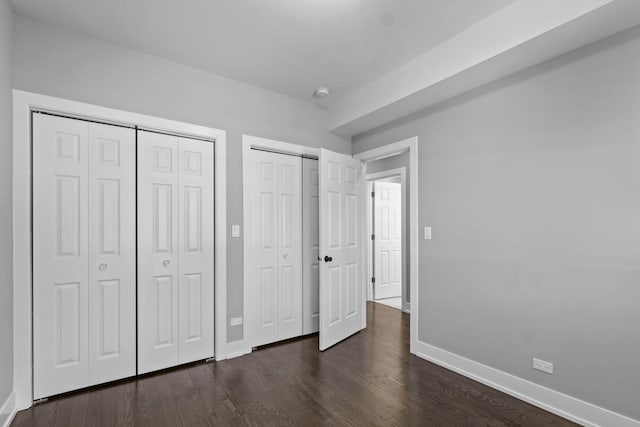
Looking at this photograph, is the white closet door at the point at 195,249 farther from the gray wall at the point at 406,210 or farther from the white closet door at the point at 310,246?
the gray wall at the point at 406,210

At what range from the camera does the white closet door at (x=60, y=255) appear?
2182mm

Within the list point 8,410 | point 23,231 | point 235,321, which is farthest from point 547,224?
point 8,410

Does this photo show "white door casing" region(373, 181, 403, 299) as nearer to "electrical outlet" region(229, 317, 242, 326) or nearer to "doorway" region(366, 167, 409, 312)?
"doorway" region(366, 167, 409, 312)

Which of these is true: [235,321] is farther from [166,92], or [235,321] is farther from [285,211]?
[166,92]

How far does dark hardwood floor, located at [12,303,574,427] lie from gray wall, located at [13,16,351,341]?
0.63 m

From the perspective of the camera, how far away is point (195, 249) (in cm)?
284

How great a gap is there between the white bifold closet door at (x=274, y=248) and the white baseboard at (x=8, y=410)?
169 centimetres

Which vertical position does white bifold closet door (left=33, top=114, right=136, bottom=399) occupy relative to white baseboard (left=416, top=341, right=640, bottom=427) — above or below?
above

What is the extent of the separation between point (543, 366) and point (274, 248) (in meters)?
2.47

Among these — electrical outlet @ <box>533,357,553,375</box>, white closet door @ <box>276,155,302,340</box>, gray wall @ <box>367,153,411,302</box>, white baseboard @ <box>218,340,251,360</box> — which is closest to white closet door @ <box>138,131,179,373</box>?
white baseboard @ <box>218,340,251,360</box>

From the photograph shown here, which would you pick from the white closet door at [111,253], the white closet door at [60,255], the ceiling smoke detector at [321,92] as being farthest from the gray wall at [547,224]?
the white closet door at [60,255]

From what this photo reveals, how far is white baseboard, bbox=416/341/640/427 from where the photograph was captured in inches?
73.9

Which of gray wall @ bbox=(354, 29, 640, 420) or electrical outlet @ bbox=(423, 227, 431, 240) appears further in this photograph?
electrical outlet @ bbox=(423, 227, 431, 240)

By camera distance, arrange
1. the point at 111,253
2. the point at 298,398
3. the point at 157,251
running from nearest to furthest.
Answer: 1. the point at 298,398
2. the point at 111,253
3. the point at 157,251
